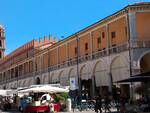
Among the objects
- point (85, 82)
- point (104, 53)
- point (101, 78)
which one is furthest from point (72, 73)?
point (104, 53)

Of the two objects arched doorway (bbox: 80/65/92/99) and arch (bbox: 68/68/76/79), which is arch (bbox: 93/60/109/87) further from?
arch (bbox: 68/68/76/79)

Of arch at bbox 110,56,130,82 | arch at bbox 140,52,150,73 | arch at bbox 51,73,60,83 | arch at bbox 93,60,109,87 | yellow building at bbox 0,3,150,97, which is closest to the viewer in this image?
yellow building at bbox 0,3,150,97

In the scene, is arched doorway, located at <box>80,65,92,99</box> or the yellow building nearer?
the yellow building

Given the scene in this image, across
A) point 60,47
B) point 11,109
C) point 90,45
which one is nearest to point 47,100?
point 11,109

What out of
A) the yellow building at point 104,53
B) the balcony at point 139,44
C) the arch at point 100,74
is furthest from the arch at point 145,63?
the arch at point 100,74

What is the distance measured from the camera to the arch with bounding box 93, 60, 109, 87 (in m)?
45.3

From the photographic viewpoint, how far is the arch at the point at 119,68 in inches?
1597

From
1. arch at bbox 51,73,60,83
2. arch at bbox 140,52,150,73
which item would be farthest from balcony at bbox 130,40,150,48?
arch at bbox 51,73,60,83

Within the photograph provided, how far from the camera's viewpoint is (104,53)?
45.2 meters

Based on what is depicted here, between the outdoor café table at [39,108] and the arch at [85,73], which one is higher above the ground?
the arch at [85,73]

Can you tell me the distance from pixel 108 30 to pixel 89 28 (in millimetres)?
4876

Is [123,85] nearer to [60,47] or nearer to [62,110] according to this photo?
[62,110]

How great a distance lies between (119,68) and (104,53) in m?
3.96

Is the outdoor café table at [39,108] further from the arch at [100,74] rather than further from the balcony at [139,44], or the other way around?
the arch at [100,74]
